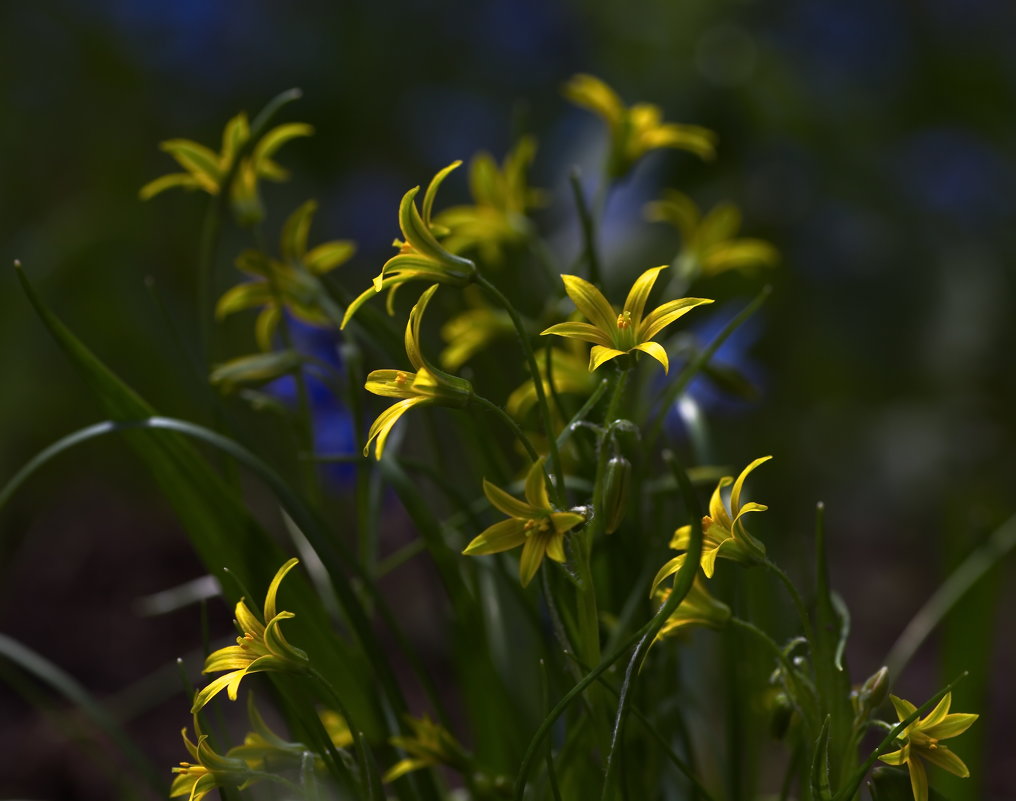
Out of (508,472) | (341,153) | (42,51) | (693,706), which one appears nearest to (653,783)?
(693,706)

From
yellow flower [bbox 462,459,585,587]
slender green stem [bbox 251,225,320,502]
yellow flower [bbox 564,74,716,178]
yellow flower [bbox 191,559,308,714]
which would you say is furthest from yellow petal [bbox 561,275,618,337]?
yellow flower [bbox 564,74,716,178]

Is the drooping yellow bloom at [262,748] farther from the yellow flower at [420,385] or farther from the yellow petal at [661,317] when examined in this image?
the yellow petal at [661,317]

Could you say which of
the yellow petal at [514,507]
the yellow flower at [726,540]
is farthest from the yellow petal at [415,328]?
the yellow flower at [726,540]

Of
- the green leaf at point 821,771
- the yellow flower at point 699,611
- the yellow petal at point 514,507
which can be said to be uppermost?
the yellow petal at point 514,507

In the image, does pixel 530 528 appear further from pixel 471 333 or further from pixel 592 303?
pixel 471 333

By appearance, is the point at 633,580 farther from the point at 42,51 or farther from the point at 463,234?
the point at 42,51
